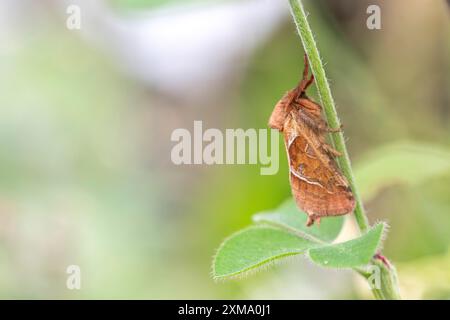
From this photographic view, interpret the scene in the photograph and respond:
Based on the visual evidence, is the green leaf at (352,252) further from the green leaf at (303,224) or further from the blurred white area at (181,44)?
the blurred white area at (181,44)

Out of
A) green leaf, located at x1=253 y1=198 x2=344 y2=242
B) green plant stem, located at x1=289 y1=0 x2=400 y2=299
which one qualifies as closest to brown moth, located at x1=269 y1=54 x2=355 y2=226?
green leaf, located at x1=253 y1=198 x2=344 y2=242

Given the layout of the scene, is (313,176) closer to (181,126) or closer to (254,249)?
(254,249)

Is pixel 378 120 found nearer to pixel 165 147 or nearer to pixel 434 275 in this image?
pixel 434 275

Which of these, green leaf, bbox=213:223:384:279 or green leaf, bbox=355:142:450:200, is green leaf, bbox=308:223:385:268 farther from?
green leaf, bbox=355:142:450:200

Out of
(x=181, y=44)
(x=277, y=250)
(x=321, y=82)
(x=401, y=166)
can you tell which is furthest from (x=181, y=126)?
(x=321, y=82)

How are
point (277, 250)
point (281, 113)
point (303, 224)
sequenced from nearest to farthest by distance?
point (277, 250)
point (281, 113)
point (303, 224)
